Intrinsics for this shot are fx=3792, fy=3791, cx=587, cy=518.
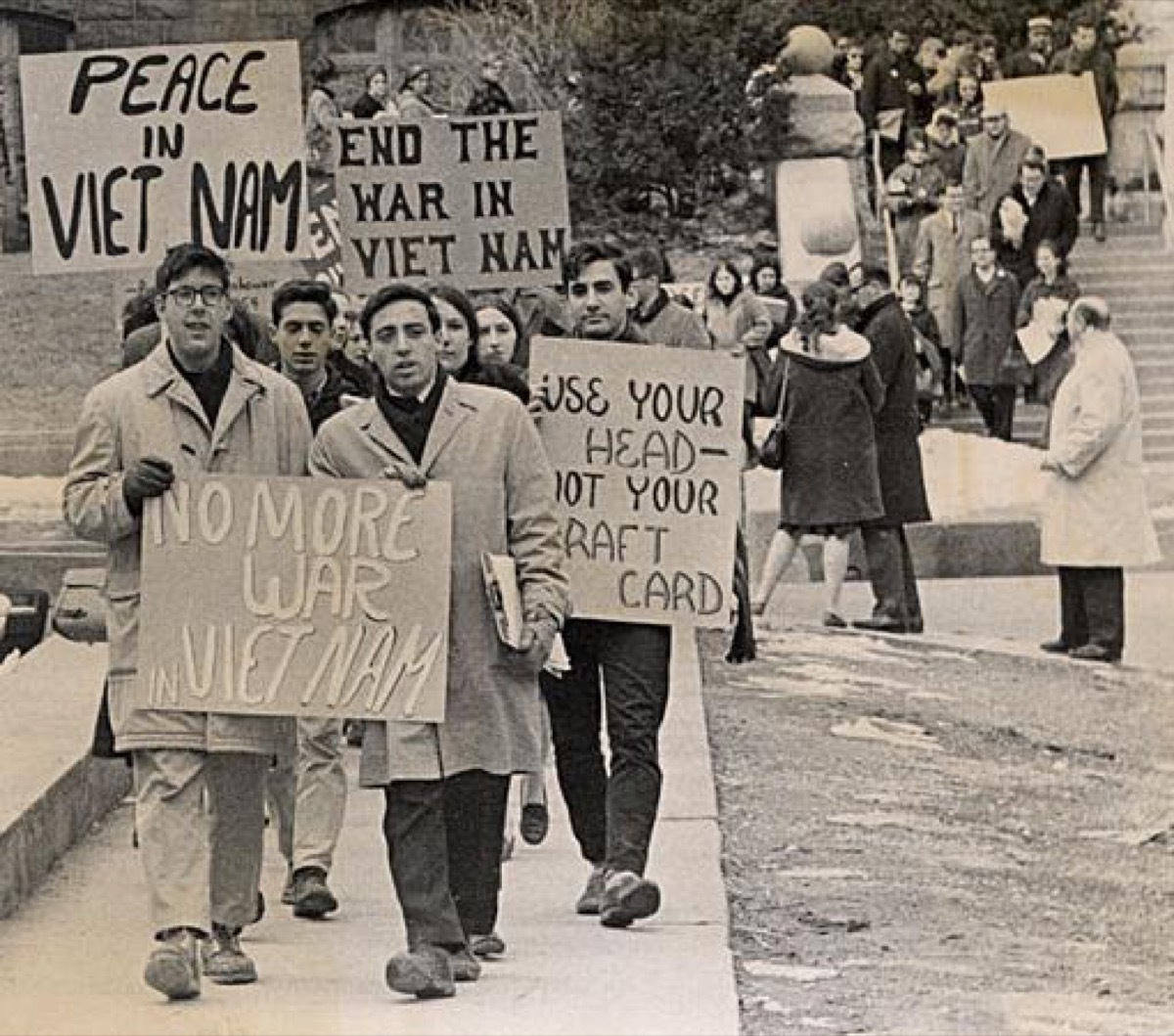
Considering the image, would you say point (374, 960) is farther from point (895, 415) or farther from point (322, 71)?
point (322, 71)

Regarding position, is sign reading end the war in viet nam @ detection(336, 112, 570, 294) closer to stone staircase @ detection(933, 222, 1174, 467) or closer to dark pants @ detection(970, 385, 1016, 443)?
stone staircase @ detection(933, 222, 1174, 467)

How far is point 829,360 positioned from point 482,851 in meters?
7.48

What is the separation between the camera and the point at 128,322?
10.4 m

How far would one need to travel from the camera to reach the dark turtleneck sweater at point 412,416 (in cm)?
824

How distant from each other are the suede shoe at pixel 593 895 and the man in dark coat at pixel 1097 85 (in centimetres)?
1664

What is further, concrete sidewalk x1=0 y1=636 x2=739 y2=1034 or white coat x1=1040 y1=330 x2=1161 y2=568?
white coat x1=1040 y1=330 x2=1161 y2=568

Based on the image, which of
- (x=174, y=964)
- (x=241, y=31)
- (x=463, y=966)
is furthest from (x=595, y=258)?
(x=241, y=31)

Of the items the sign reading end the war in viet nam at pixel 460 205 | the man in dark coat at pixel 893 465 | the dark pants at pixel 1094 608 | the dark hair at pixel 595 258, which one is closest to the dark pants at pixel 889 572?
the man in dark coat at pixel 893 465

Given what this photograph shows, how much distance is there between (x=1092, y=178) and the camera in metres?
26.6

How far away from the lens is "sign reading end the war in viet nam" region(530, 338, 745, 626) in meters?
9.22

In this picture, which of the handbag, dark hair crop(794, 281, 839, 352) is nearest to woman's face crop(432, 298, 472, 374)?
dark hair crop(794, 281, 839, 352)

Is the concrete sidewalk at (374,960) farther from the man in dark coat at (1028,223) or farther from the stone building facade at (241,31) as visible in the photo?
the man in dark coat at (1028,223)

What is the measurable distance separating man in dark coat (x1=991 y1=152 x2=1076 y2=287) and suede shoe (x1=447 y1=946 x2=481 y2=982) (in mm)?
15773

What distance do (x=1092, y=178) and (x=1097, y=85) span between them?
0.74m
